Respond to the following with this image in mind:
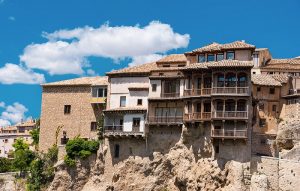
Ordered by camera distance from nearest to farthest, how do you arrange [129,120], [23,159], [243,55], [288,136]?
[243,55] → [288,136] → [129,120] → [23,159]

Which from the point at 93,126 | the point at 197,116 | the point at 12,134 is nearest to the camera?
the point at 197,116

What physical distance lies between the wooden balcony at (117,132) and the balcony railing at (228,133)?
953 cm

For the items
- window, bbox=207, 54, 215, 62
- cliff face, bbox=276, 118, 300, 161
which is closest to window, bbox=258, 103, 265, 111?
cliff face, bbox=276, 118, 300, 161

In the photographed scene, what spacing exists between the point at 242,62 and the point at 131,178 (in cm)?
1795

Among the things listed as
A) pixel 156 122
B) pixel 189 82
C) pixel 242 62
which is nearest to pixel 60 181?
pixel 156 122

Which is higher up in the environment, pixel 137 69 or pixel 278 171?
pixel 137 69

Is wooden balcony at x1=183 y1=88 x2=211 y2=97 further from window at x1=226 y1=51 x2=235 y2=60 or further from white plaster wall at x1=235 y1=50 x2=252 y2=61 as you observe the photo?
white plaster wall at x1=235 y1=50 x2=252 y2=61

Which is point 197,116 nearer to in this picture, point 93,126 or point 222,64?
point 222,64

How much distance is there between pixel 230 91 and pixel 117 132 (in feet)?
48.6

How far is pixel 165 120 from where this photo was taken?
61500 millimetres

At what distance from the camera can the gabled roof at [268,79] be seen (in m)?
63.4

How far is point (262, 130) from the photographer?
6234 centimetres

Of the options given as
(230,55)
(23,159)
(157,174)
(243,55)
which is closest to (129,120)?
(157,174)

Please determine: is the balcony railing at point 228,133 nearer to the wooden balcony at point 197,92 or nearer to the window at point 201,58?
the wooden balcony at point 197,92
